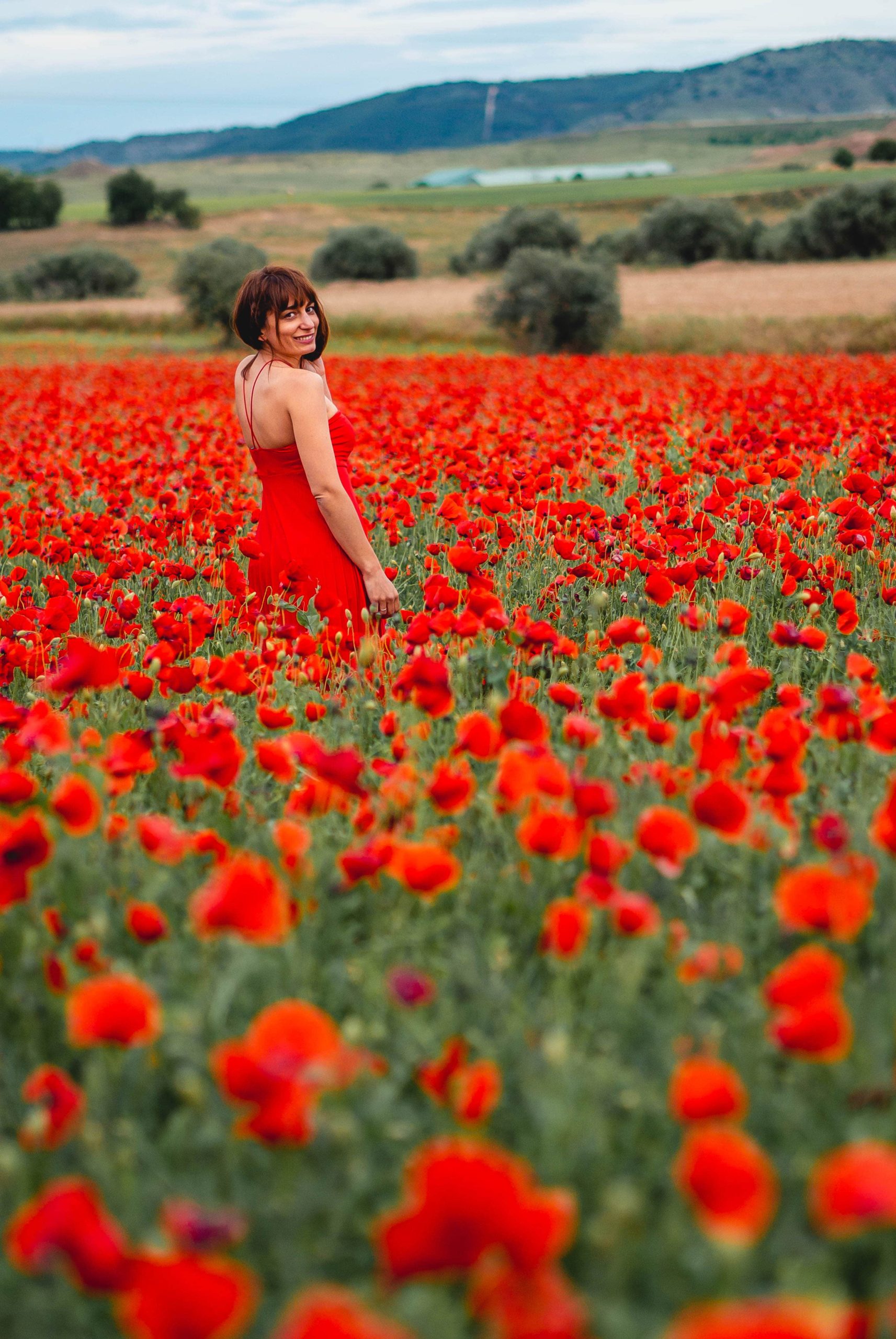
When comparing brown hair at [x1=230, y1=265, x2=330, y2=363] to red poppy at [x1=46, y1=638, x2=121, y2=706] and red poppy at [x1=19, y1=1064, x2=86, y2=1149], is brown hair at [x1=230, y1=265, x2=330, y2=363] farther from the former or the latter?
red poppy at [x1=19, y1=1064, x2=86, y2=1149]

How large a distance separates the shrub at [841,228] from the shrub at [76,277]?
23.7 m

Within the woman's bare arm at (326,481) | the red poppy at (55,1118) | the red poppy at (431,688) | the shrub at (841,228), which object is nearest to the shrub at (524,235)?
the shrub at (841,228)

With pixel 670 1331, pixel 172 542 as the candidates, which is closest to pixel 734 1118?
pixel 670 1331

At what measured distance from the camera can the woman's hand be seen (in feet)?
14.4

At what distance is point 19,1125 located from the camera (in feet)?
5.60

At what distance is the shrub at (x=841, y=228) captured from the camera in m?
40.4

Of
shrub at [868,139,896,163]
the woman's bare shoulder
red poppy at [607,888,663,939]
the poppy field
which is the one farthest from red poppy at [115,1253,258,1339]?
shrub at [868,139,896,163]

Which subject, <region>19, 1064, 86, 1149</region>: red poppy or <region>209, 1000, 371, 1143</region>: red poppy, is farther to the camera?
<region>19, 1064, 86, 1149</region>: red poppy

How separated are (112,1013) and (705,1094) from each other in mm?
702

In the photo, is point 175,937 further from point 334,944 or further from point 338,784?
point 338,784

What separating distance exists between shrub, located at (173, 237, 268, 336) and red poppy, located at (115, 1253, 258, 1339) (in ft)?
91.6

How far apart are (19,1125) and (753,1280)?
1068mm

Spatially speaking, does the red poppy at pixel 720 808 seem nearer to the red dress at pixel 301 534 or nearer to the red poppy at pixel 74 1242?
the red poppy at pixel 74 1242

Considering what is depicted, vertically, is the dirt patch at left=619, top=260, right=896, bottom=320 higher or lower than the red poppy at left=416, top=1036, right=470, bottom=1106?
higher
